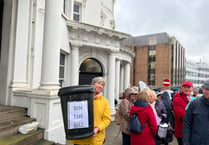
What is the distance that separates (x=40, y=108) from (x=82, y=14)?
6.96 metres

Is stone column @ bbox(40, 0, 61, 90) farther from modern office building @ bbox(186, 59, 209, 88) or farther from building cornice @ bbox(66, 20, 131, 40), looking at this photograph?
modern office building @ bbox(186, 59, 209, 88)

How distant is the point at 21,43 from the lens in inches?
211

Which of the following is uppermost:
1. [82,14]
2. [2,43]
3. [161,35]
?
[161,35]

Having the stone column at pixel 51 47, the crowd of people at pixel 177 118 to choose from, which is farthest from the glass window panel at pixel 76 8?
the crowd of people at pixel 177 118

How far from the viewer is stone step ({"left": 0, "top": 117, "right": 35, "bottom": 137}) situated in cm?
366

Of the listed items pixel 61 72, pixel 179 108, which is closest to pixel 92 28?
pixel 61 72

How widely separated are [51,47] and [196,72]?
87.0 meters

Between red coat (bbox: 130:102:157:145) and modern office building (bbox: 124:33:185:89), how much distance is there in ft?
146

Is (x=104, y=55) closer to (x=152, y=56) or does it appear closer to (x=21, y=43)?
(x=21, y=43)

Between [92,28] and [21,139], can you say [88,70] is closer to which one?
[92,28]

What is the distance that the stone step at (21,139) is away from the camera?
134 inches

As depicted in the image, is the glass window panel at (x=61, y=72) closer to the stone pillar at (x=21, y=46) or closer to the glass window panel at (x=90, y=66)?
the glass window panel at (x=90, y=66)

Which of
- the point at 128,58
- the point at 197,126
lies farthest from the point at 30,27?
the point at 128,58

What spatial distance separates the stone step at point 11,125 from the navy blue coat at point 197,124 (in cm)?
391
